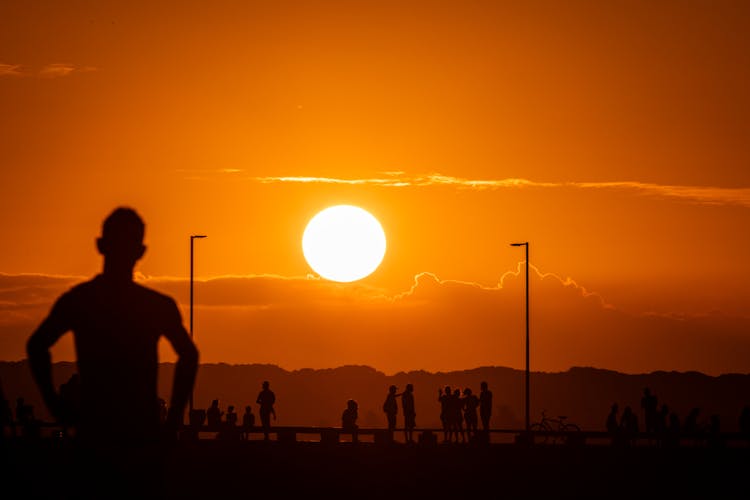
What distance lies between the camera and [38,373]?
7535 millimetres

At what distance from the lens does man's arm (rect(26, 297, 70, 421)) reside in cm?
747

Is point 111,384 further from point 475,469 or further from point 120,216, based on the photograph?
point 475,469

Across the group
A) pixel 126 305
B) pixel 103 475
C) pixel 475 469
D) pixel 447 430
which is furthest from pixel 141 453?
pixel 447 430

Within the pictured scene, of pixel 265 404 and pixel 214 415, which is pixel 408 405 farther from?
pixel 214 415

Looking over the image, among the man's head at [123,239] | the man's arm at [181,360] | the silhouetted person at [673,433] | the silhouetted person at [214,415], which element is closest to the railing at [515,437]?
the silhouetted person at [673,433]

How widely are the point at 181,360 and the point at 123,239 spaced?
67cm

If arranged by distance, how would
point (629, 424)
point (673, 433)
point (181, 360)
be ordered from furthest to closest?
point (629, 424) < point (673, 433) < point (181, 360)

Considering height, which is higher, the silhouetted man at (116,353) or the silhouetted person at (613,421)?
the silhouetted man at (116,353)

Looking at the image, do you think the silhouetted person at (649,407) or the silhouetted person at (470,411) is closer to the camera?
the silhouetted person at (649,407)

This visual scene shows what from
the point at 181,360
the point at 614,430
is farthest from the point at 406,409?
the point at 181,360

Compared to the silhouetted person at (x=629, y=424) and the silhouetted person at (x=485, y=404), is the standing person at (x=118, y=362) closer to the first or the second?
the silhouetted person at (x=485, y=404)

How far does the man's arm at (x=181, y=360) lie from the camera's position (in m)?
7.38

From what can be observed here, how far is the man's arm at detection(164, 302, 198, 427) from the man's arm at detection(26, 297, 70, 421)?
1.56 ft

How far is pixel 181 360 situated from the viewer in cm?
742
